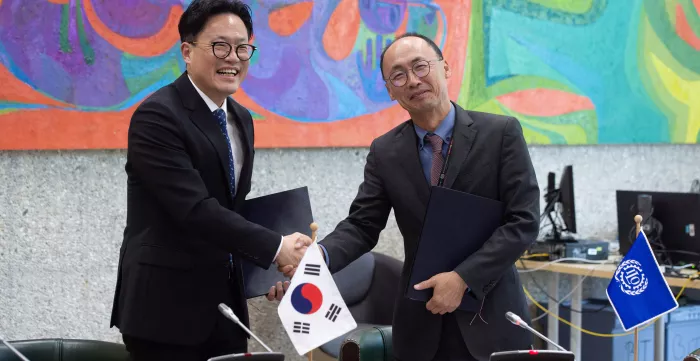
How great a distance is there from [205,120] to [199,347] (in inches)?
23.8

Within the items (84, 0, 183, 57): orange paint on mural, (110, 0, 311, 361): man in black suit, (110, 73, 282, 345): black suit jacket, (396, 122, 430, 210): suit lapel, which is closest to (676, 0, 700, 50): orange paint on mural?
(84, 0, 183, 57): orange paint on mural

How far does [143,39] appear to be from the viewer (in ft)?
11.9

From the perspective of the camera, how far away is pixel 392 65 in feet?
8.21

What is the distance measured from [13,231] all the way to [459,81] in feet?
7.92

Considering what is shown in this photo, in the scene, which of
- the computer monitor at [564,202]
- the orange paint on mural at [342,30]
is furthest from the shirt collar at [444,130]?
the computer monitor at [564,202]

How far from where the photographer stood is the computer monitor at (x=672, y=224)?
4254mm

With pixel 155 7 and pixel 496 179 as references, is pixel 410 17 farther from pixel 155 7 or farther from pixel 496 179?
pixel 496 179

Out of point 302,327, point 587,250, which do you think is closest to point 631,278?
point 302,327

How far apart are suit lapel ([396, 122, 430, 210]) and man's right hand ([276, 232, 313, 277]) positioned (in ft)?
1.17

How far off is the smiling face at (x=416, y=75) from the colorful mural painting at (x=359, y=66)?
148cm

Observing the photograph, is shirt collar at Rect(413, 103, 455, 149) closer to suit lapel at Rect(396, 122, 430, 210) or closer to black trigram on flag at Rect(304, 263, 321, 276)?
suit lapel at Rect(396, 122, 430, 210)

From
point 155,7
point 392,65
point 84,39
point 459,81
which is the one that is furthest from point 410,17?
point 392,65

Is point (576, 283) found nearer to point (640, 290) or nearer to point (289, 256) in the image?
point (640, 290)

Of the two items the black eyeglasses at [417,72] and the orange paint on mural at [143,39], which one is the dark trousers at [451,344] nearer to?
the black eyeglasses at [417,72]
